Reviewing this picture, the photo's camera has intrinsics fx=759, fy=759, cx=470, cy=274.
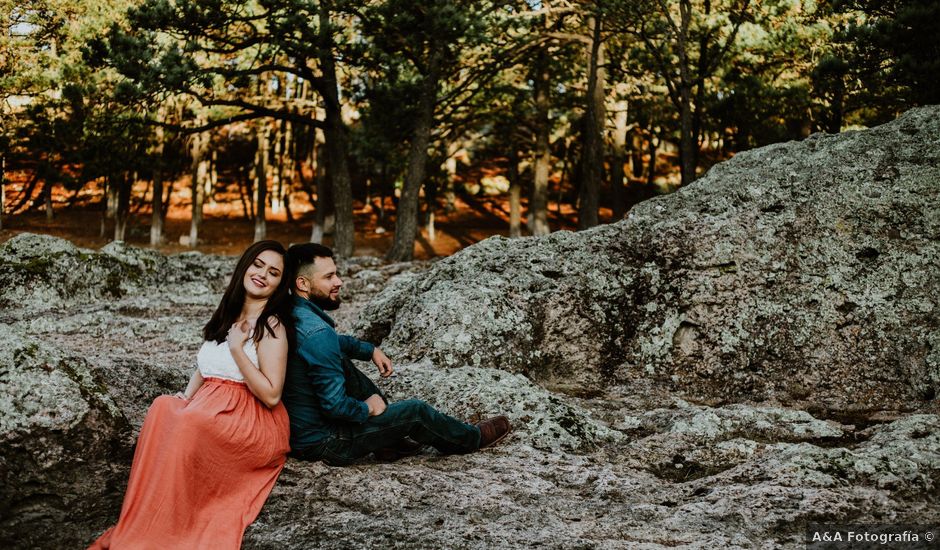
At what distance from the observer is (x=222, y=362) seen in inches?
168

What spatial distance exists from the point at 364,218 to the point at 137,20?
26093mm

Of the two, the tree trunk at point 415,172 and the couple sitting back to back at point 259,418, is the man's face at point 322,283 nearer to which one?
the couple sitting back to back at point 259,418

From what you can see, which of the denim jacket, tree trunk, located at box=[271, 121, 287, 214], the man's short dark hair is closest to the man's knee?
the denim jacket

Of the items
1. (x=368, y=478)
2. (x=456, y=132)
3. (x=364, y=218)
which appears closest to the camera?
(x=368, y=478)

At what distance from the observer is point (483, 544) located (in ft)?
11.6

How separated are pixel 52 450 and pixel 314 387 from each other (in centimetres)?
136

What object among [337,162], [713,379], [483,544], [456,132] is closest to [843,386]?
[713,379]

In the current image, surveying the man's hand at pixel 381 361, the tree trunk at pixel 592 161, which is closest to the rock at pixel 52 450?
the man's hand at pixel 381 361

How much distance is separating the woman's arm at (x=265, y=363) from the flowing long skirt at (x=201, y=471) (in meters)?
0.12

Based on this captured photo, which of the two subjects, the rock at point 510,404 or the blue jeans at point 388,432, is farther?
the rock at point 510,404

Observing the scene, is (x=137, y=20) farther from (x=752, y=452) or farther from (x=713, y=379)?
(x=752, y=452)

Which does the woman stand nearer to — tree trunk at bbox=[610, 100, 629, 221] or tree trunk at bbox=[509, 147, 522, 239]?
tree trunk at bbox=[610, 100, 629, 221]

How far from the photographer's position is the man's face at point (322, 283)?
475 centimetres

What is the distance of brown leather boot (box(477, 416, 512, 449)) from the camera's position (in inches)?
196
